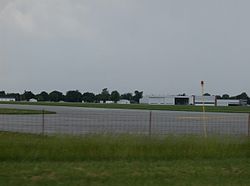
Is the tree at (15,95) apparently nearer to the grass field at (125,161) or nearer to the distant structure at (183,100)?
the distant structure at (183,100)

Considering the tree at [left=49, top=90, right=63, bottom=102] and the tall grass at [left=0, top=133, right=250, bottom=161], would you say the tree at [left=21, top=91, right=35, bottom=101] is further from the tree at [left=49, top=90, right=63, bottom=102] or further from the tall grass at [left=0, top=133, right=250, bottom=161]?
the tall grass at [left=0, top=133, right=250, bottom=161]

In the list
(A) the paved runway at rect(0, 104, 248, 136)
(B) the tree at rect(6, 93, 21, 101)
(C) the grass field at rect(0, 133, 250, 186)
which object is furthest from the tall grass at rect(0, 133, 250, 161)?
(B) the tree at rect(6, 93, 21, 101)

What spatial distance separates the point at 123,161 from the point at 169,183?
2935mm

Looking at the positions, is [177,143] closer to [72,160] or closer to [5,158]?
[72,160]

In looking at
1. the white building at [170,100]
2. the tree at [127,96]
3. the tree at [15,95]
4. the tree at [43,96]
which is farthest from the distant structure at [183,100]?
the tree at [15,95]

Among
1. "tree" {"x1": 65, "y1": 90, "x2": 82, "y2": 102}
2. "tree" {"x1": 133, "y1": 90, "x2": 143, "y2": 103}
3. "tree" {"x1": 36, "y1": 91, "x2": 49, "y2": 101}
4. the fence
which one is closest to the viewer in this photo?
the fence

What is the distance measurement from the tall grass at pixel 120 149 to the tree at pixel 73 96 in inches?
6458

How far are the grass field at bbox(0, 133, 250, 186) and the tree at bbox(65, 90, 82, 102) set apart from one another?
163825 millimetres

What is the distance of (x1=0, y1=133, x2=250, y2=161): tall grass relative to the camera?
501 inches

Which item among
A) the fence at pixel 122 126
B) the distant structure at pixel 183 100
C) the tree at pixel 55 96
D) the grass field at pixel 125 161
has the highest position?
the tree at pixel 55 96

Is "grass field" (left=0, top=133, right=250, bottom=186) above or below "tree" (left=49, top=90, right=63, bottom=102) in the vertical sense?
below

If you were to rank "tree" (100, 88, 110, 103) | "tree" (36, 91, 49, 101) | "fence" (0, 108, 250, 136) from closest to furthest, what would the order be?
"fence" (0, 108, 250, 136) < "tree" (100, 88, 110, 103) < "tree" (36, 91, 49, 101)

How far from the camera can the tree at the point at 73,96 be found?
178525 millimetres

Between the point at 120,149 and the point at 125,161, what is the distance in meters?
1.24
